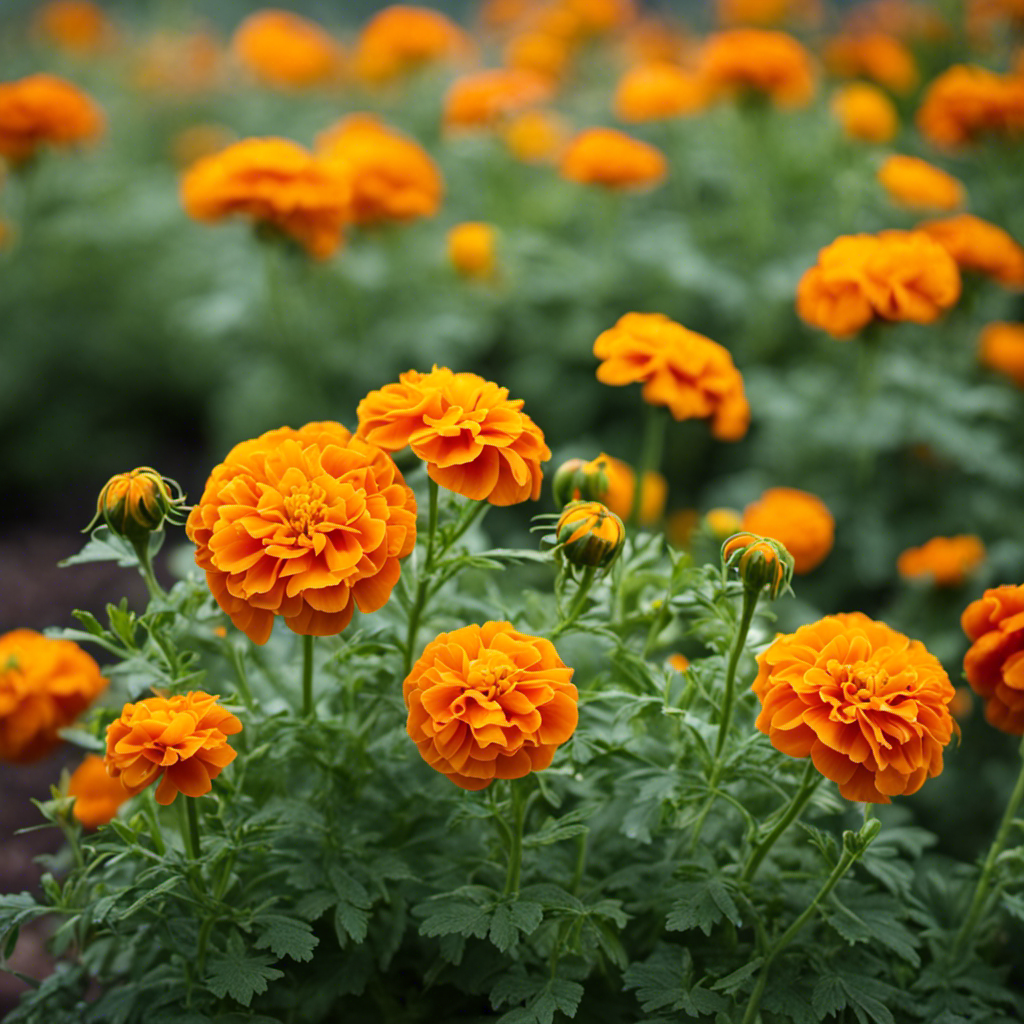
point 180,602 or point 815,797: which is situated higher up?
point 180,602

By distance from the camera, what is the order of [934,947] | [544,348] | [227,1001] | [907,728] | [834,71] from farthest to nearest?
[834,71] → [544,348] → [934,947] → [227,1001] → [907,728]

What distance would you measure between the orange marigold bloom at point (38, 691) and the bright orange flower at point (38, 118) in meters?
1.65

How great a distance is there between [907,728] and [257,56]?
349 centimetres

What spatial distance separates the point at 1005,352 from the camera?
2.34 m

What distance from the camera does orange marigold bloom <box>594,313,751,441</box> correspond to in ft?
4.54

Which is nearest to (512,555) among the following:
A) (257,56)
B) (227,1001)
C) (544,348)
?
(227,1001)

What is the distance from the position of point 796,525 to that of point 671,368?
449 millimetres

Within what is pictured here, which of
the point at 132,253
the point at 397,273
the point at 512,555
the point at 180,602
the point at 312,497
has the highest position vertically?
the point at 312,497

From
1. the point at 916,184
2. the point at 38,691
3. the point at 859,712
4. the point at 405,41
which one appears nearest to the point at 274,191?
the point at 38,691

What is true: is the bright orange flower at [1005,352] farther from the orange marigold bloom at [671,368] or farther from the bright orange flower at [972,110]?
the orange marigold bloom at [671,368]

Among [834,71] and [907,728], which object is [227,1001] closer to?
[907,728]

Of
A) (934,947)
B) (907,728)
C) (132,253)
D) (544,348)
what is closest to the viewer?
(907,728)

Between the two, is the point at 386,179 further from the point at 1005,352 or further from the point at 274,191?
the point at 1005,352

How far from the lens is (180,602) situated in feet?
4.05
